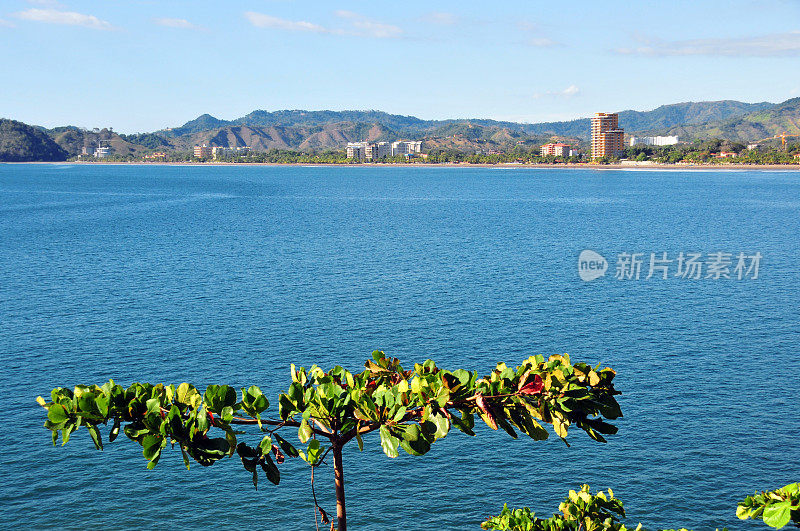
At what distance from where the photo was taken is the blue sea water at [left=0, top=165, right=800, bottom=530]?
30.3 meters

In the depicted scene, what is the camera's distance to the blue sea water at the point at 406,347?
3030 centimetres

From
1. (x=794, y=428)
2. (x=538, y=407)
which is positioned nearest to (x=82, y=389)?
(x=538, y=407)

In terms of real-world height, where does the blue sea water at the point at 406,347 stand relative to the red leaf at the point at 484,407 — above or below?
below

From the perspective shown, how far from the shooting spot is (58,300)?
60094mm

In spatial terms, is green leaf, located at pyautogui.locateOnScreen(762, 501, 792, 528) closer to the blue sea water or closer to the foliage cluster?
the foliage cluster

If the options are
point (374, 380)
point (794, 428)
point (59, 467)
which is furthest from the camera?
point (794, 428)

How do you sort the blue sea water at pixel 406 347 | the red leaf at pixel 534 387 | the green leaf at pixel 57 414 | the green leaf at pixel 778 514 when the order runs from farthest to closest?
the blue sea water at pixel 406 347 < the green leaf at pixel 778 514 < the red leaf at pixel 534 387 < the green leaf at pixel 57 414

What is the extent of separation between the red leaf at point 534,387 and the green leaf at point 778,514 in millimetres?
3654

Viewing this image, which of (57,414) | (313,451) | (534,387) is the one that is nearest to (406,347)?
(313,451)

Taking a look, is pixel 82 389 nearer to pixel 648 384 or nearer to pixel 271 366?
pixel 271 366

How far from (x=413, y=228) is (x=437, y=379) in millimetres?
103551

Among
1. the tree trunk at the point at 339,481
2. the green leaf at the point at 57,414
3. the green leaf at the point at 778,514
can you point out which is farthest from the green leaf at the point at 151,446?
the green leaf at the point at 778,514

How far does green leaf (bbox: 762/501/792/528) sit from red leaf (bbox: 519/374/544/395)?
365 centimetres

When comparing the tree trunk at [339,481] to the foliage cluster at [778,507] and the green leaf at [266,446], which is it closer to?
the green leaf at [266,446]
